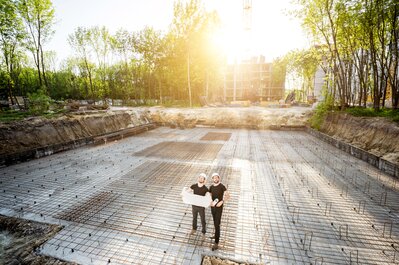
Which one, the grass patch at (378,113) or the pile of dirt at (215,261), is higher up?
the grass patch at (378,113)

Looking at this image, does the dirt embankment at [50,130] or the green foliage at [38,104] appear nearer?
the dirt embankment at [50,130]

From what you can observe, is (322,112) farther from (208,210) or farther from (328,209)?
(208,210)

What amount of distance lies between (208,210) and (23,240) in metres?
4.73

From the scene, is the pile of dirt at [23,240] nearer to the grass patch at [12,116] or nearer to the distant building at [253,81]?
the grass patch at [12,116]

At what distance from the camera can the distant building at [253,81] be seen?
57719 mm

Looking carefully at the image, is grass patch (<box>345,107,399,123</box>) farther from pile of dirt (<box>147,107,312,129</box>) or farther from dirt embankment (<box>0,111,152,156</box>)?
dirt embankment (<box>0,111,152,156</box>)

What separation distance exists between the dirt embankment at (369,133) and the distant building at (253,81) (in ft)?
140

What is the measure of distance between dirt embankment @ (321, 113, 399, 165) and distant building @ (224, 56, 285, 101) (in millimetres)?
42681

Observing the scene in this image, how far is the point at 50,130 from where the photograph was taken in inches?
530

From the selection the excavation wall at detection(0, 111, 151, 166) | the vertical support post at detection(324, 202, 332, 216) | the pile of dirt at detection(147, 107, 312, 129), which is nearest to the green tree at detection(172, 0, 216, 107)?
the pile of dirt at detection(147, 107, 312, 129)

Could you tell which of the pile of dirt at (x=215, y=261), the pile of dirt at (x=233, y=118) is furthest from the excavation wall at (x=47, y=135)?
the pile of dirt at (x=215, y=261)

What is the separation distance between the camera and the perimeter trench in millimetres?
4496

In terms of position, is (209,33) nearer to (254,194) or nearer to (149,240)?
(254,194)

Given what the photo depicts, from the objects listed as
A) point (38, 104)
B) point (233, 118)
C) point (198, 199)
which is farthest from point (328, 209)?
point (38, 104)
